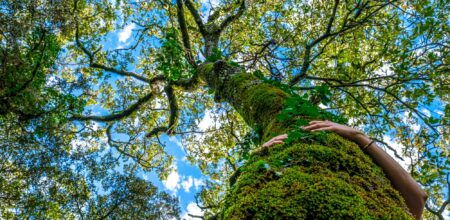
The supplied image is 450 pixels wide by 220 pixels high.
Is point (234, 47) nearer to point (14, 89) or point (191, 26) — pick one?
point (191, 26)

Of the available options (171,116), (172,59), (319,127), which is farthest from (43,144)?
(319,127)

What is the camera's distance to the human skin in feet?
6.79

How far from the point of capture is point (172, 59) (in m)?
7.26

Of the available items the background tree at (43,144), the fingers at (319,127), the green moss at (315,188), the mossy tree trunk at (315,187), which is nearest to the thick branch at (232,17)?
the background tree at (43,144)

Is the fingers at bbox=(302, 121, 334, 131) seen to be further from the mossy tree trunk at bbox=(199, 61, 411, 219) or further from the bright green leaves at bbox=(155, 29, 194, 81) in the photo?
the bright green leaves at bbox=(155, 29, 194, 81)

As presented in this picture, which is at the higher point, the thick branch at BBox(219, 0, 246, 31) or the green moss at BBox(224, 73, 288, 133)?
the thick branch at BBox(219, 0, 246, 31)

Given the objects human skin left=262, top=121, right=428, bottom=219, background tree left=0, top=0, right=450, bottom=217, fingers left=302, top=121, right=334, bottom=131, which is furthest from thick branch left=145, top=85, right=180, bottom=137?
human skin left=262, top=121, right=428, bottom=219

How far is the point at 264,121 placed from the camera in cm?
343

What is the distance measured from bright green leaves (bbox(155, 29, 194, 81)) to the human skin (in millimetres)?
5224

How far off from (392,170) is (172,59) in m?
5.93

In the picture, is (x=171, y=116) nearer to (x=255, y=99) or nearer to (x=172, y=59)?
(x=172, y=59)

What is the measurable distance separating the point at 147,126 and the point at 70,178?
603 centimetres

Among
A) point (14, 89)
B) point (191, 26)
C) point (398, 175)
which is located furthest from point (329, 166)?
point (191, 26)

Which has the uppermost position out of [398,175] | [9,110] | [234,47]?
[234,47]
